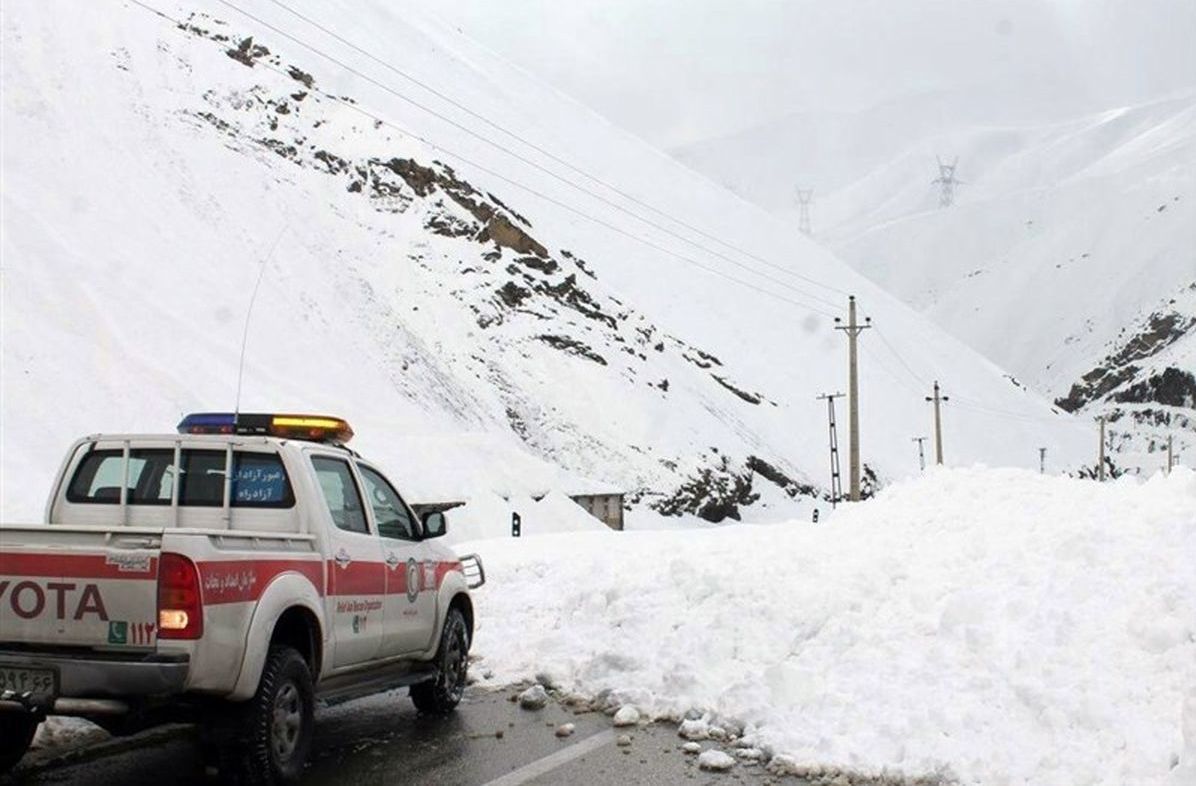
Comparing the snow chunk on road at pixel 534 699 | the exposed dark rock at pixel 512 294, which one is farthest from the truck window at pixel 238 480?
the exposed dark rock at pixel 512 294

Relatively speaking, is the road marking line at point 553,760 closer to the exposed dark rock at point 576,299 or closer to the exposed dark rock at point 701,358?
the exposed dark rock at point 576,299

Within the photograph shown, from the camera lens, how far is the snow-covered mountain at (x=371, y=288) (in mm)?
34500

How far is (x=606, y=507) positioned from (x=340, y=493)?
39.1 metres

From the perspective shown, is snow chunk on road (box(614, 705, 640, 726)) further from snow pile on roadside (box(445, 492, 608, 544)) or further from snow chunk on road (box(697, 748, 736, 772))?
snow pile on roadside (box(445, 492, 608, 544))

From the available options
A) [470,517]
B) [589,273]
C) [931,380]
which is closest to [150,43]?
[589,273]

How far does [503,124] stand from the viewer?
324ft

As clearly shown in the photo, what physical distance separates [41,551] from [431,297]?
4822 centimetres

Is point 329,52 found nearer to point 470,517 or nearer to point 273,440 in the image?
point 470,517

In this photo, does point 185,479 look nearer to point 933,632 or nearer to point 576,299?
point 933,632

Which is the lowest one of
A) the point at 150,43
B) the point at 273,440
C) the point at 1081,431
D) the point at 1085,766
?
the point at 1085,766

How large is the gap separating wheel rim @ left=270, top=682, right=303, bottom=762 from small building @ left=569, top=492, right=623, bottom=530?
127 ft

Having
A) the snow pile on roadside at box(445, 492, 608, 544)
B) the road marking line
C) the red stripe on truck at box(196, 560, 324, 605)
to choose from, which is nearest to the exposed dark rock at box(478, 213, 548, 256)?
the snow pile on roadside at box(445, 492, 608, 544)

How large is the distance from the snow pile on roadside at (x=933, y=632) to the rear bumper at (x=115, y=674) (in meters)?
3.86

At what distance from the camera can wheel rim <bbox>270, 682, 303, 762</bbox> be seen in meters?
6.15
